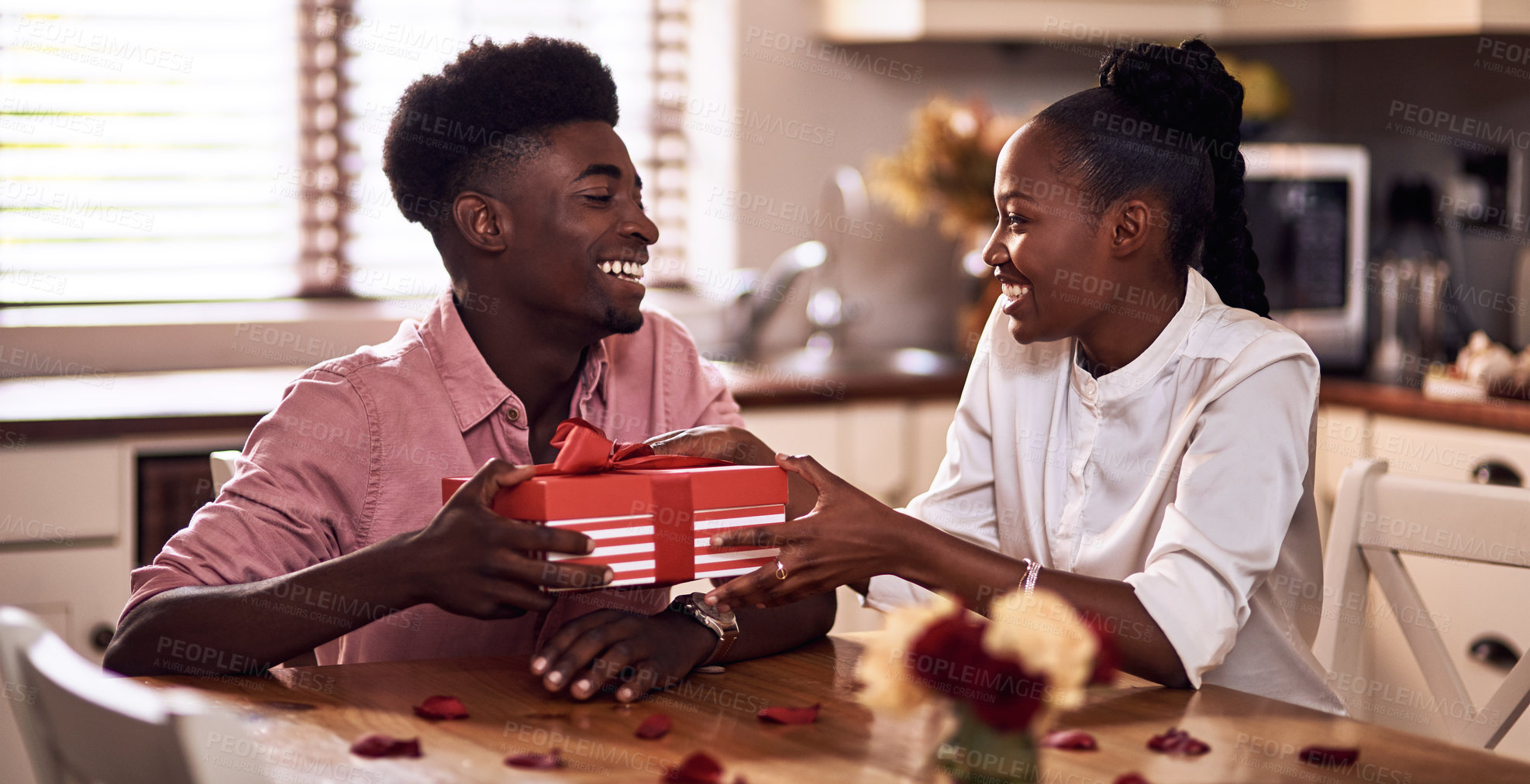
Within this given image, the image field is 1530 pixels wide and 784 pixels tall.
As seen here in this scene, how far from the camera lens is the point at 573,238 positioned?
1486mm

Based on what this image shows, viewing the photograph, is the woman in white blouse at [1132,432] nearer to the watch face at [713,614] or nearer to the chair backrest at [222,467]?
the watch face at [713,614]

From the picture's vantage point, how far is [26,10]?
8.80ft

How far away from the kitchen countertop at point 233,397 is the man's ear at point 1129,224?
121cm

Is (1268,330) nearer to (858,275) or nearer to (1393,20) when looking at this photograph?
(1393,20)

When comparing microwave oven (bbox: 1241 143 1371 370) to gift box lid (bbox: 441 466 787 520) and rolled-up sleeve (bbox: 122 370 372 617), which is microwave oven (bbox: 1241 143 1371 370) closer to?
gift box lid (bbox: 441 466 787 520)

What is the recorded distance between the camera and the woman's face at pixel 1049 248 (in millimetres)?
1407

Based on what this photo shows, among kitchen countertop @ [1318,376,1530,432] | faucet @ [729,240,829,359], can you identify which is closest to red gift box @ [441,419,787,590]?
kitchen countertop @ [1318,376,1530,432]

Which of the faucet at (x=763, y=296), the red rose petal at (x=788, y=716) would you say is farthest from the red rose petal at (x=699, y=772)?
the faucet at (x=763, y=296)

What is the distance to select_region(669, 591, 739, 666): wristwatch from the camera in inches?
48.7

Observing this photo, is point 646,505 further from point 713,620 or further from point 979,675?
point 979,675

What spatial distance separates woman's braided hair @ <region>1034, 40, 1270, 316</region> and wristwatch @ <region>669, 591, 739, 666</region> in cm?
56

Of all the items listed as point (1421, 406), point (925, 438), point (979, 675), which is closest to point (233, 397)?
point (925, 438)

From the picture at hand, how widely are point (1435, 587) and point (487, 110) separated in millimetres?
1875

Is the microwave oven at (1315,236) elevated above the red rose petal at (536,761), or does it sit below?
above
